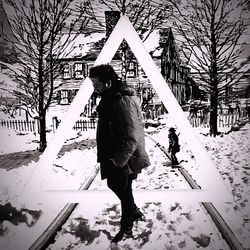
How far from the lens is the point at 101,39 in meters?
2.85

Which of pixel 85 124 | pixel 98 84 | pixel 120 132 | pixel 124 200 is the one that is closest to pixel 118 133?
pixel 120 132

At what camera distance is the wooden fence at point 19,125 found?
2.97m

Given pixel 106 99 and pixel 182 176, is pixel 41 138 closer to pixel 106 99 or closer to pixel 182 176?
pixel 106 99

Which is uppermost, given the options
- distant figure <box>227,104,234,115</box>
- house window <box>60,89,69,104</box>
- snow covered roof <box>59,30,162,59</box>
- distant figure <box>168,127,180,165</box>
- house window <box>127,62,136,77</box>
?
snow covered roof <box>59,30,162,59</box>

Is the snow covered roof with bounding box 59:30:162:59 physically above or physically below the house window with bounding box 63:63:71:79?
above

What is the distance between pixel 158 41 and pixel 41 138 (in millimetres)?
1771

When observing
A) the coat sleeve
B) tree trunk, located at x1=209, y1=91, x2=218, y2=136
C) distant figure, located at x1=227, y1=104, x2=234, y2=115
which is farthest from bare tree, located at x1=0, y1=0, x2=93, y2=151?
distant figure, located at x1=227, y1=104, x2=234, y2=115

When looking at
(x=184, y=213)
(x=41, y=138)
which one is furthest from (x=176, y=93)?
(x=41, y=138)

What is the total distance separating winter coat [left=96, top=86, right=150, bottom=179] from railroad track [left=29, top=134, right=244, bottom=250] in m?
0.61

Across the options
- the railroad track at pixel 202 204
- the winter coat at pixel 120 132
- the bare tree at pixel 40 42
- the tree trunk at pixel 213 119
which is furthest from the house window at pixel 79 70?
the tree trunk at pixel 213 119

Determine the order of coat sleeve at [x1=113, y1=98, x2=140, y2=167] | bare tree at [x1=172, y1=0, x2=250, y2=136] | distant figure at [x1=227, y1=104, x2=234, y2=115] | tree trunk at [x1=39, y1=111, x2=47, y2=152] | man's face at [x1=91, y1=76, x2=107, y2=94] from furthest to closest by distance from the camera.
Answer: tree trunk at [x1=39, y1=111, x2=47, y2=152]
distant figure at [x1=227, y1=104, x2=234, y2=115]
bare tree at [x1=172, y1=0, x2=250, y2=136]
man's face at [x1=91, y1=76, x2=107, y2=94]
coat sleeve at [x1=113, y1=98, x2=140, y2=167]

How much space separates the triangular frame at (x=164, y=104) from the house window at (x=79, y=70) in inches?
18.5

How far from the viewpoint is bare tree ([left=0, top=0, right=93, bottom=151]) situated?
110 inches

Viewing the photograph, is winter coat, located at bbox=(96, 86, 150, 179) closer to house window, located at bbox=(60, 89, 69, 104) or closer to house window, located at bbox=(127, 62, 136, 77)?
house window, located at bbox=(127, 62, 136, 77)
